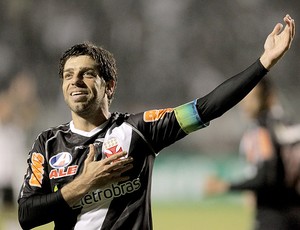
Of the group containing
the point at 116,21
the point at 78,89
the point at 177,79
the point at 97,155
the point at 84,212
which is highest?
the point at 116,21

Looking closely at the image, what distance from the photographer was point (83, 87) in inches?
113

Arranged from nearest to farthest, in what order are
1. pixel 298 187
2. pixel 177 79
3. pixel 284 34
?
pixel 284 34 → pixel 298 187 → pixel 177 79

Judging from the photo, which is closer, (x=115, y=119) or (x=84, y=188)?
(x=84, y=188)

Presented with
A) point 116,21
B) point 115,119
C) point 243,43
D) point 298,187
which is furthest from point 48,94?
point 115,119

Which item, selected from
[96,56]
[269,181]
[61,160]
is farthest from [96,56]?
[269,181]

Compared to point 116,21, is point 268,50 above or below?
below

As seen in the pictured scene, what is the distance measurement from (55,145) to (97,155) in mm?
195

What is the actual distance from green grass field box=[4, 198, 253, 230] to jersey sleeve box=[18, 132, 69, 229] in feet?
16.3

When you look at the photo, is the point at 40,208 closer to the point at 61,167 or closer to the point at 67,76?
the point at 61,167

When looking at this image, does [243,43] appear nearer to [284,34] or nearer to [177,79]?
[177,79]

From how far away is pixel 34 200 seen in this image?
281 cm

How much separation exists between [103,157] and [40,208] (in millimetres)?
339

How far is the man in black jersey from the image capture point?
275 centimetres

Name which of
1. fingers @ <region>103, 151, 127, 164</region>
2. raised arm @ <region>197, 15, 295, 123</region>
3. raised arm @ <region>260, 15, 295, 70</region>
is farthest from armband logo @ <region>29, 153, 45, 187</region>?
raised arm @ <region>260, 15, 295, 70</region>
